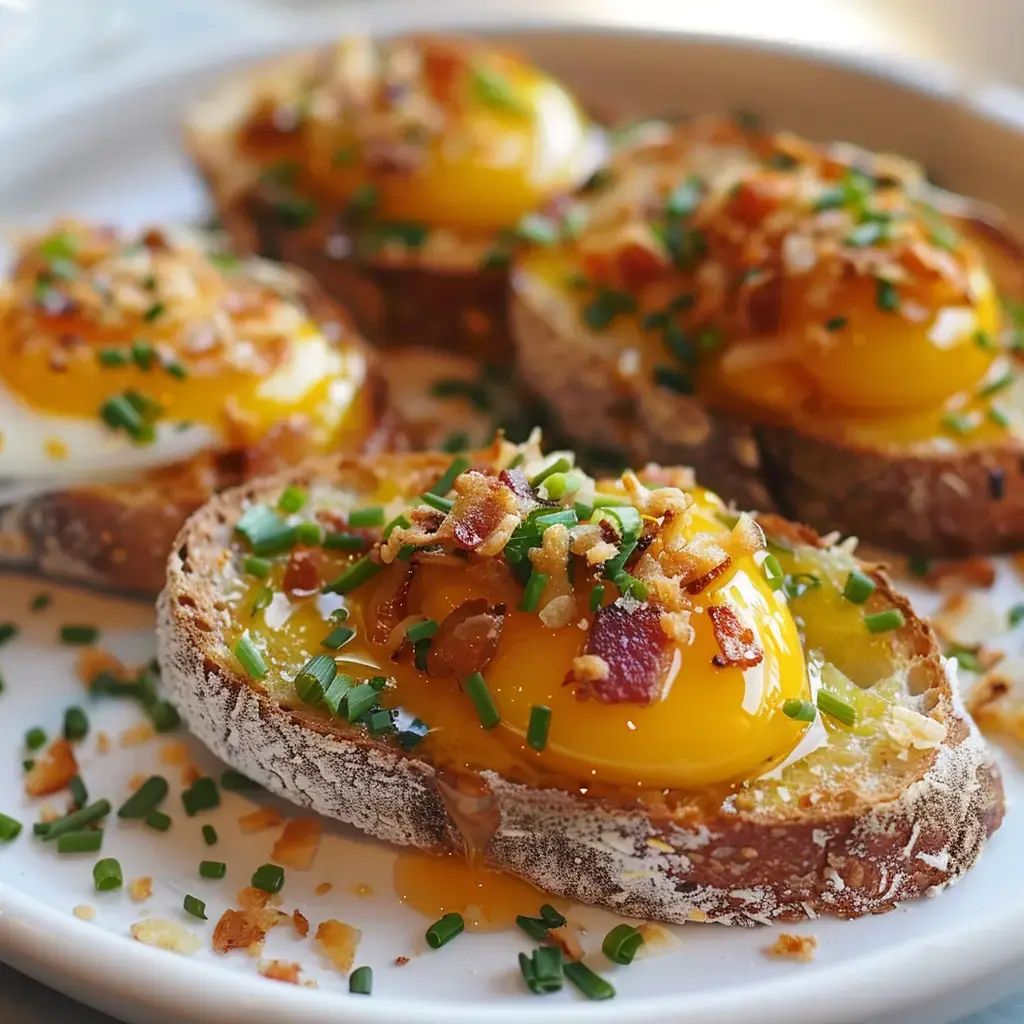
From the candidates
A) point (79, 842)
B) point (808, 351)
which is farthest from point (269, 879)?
point (808, 351)

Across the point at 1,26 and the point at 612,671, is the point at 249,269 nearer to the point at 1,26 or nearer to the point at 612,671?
the point at 612,671

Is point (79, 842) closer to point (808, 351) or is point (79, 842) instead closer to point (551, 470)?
point (551, 470)

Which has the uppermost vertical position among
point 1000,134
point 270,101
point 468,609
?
point 1000,134

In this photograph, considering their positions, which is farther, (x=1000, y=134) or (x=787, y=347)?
(x=1000, y=134)

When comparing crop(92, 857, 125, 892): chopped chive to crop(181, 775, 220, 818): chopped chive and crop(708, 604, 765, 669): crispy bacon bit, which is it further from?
crop(708, 604, 765, 669): crispy bacon bit

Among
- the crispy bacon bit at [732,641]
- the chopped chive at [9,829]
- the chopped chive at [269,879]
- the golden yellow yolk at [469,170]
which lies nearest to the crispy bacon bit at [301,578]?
the chopped chive at [269,879]

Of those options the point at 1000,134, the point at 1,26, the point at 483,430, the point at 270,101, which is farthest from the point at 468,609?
the point at 1,26
